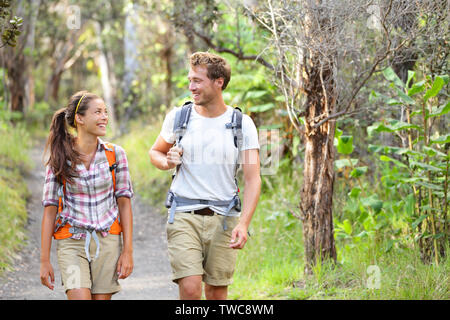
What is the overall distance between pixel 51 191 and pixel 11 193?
5.78m

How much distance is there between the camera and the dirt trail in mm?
6434

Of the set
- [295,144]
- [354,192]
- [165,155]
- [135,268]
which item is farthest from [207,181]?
[295,144]

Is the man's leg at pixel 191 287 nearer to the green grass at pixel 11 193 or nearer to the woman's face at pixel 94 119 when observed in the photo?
the woman's face at pixel 94 119

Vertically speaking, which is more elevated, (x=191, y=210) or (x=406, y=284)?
(x=191, y=210)

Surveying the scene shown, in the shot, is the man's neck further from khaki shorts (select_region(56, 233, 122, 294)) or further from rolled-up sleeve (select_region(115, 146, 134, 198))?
khaki shorts (select_region(56, 233, 122, 294))

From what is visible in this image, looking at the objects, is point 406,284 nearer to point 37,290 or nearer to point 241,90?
point 37,290

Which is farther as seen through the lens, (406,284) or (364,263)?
(364,263)

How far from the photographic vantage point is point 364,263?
5719mm

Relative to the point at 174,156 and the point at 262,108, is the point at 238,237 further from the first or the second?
the point at 262,108

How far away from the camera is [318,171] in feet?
18.7

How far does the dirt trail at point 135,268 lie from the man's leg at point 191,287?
104 inches
